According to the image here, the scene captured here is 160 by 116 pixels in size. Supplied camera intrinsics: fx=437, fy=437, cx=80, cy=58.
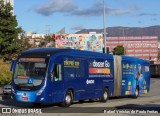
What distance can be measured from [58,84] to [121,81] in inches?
378

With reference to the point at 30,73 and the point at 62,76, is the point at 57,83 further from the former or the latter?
the point at 30,73

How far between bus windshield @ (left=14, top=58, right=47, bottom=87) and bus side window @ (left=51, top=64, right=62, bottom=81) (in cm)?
57

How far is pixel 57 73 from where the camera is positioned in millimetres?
21344

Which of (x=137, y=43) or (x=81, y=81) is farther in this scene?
(x=137, y=43)

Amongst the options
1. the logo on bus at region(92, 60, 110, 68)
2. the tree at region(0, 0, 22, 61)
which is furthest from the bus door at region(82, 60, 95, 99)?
the tree at region(0, 0, 22, 61)

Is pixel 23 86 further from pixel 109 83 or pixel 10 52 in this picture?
pixel 10 52

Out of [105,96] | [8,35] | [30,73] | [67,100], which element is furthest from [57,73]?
[8,35]

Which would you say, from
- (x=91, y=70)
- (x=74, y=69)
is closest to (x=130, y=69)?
(x=91, y=70)

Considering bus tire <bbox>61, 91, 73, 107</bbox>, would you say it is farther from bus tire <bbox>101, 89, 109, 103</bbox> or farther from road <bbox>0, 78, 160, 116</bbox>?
bus tire <bbox>101, 89, 109, 103</bbox>

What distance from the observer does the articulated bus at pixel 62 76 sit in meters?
20.6

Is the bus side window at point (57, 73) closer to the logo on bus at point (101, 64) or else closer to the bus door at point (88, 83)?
the bus door at point (88, 83)

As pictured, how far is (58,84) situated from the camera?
21281mm

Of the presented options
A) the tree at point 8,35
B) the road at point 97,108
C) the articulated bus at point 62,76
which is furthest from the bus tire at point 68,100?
the tree at point 8,35

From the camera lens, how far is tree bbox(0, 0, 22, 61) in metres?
52.8
